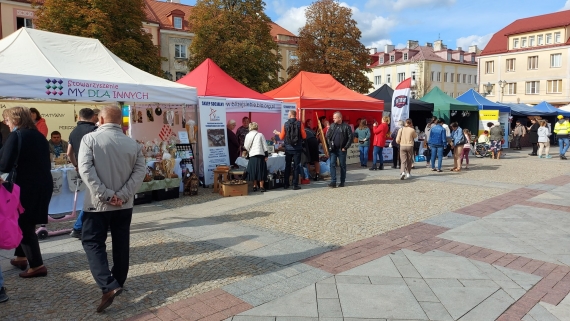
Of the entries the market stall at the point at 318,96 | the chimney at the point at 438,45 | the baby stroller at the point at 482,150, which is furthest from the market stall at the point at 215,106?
the chimney at the point at 438,45

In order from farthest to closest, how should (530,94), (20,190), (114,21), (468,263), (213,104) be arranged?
1. (530,94)
2. (114,21)
3. (213,104)
4. (468,263)
5. (20,190)

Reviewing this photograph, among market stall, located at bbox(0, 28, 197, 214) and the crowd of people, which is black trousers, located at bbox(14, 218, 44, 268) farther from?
market stall, located at bbox(0, 28, 197, 214)

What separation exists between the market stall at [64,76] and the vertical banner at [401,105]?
8.36 meters

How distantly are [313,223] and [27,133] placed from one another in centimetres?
397

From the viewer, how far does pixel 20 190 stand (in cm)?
416

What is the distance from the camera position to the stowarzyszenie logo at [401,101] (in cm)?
1449

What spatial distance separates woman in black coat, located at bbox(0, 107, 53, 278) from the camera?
412 cm

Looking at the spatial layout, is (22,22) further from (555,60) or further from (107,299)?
(555,60)

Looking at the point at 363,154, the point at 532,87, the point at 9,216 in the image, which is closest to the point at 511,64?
the point at 532,87

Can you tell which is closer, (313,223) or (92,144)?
(92,144)

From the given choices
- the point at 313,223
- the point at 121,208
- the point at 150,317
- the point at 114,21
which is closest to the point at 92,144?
the point at 121,208

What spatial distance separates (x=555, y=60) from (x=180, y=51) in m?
40.9

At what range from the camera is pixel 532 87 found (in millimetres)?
50625

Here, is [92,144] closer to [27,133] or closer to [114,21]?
[27,133]
